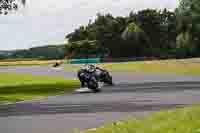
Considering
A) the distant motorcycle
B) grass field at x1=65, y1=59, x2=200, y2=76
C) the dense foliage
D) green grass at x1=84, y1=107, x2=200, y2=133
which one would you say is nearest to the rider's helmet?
the distant motorcycle

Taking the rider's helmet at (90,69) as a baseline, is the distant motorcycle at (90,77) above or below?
below

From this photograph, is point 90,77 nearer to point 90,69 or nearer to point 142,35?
point 90,69

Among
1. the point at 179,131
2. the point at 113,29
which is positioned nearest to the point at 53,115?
the point at 179,131

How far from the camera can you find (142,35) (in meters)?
110

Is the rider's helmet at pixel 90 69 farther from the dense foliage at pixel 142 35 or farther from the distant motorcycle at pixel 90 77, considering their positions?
the dense foliage at pixel 142 35

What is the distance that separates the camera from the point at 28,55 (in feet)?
461

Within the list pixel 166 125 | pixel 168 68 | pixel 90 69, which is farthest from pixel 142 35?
pixel 166 125

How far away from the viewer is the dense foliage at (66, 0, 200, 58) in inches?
3856

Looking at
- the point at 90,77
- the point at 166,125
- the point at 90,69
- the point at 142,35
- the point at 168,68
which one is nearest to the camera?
the point at 166,125

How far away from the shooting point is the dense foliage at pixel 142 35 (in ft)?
321

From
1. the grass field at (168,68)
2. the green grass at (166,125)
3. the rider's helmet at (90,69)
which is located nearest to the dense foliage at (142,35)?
the grass field at (168,68)

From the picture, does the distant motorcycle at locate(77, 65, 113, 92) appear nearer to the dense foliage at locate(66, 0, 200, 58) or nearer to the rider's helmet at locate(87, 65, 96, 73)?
the rider's helmet at locate(87, 65, 96, 73)

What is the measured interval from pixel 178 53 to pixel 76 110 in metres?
75.8

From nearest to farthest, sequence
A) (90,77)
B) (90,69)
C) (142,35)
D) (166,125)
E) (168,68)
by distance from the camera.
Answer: (166,125) < (90,77) < (90,69) < (168,68) < (142,35)
